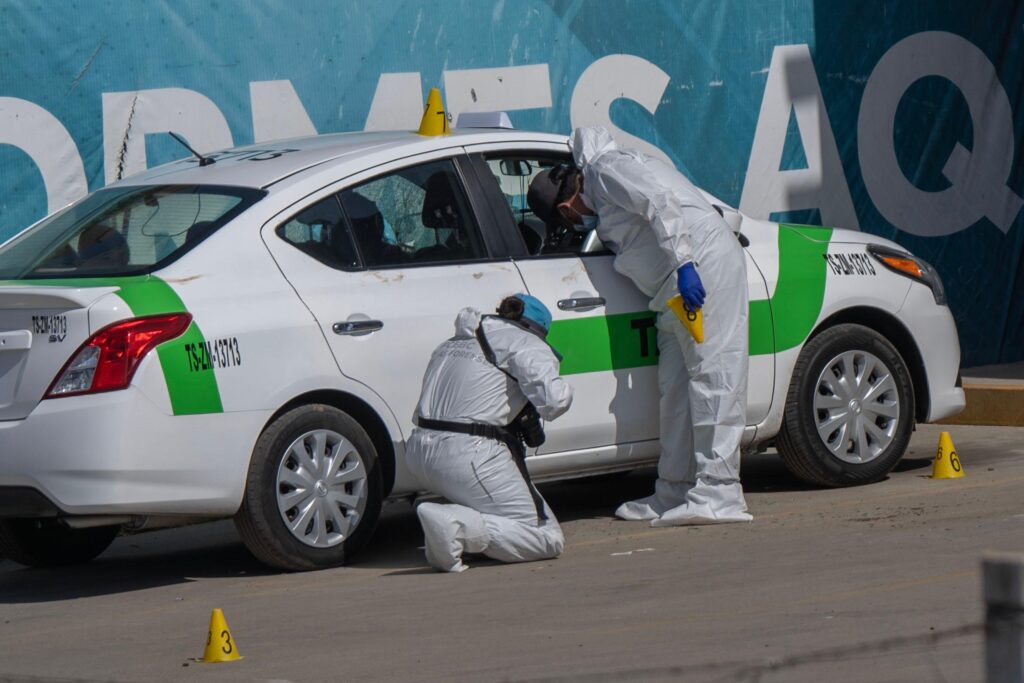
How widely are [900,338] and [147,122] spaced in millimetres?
4262

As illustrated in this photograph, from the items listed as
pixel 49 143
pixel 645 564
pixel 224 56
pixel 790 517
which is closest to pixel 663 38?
pixel 224 56

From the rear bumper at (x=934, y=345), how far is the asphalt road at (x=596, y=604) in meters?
0.37

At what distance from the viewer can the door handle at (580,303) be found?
7.09 metres

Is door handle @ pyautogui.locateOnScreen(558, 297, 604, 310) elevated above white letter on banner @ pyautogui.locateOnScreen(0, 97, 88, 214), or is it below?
below

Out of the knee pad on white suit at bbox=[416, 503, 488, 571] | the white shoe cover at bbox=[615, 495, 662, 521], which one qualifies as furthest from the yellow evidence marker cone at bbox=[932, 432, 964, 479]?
the knee pad on white suit at bbox=[416, 503, 488, 571]

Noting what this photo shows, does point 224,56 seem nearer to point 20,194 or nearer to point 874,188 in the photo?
point 20,194

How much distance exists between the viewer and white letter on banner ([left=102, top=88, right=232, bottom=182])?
9.35 meters

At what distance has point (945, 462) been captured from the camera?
7984 millimetres

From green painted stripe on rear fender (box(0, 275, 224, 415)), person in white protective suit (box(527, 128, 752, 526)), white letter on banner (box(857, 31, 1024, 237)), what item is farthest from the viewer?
white letter on banner (box(857, 31, 1024, 237))

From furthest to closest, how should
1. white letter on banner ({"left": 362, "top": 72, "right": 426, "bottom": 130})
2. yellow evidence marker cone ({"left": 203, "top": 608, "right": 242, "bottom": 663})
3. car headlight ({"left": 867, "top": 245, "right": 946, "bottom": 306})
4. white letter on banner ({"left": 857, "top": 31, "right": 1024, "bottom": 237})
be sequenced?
1. white letter on banner ({"left": 857, "top": 31, "right": 1024, "bottom": 237})
2. white letter on banner ({"left": 362, "top": 72, "right": 426, "bottom": 130})
3. car headlight ({"left": 867, "top": 245, "right": 946, "bottom": 306})
4. yellow evidence marker cone ({"left": 203, "top": 608, "right": 242, "bottom": 663})

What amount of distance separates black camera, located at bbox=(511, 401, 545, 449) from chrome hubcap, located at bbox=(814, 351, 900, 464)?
1.58 metres

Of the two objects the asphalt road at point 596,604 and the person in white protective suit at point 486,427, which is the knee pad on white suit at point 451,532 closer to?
the person in white protective suit at point 486,427

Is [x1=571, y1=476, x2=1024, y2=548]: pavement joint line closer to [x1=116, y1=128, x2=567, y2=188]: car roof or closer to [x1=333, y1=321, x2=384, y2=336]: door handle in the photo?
[x1=333, y1=321, x2=384, y2=336]: door handle


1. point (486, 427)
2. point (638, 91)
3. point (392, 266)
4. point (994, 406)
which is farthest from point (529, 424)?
point (638, 91)
